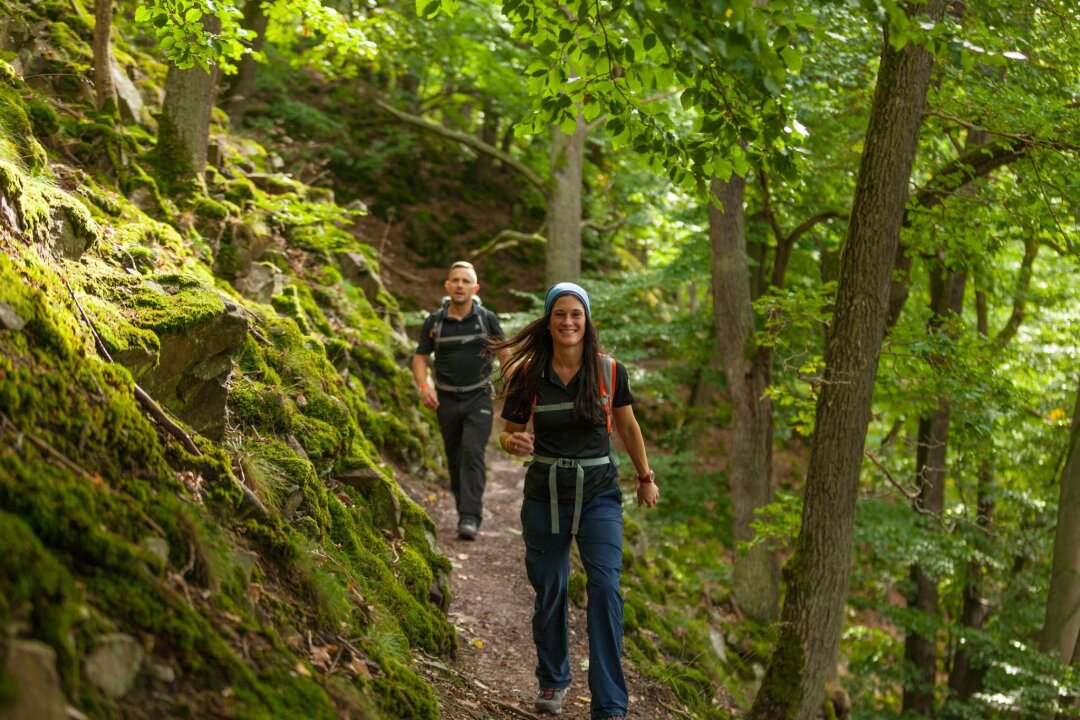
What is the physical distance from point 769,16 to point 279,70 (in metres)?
Result: 17.1

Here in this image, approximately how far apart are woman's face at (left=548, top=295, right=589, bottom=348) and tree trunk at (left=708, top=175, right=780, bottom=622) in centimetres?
604

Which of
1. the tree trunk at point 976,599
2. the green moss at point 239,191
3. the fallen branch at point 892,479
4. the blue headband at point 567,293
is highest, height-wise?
the green moss at point 239,191

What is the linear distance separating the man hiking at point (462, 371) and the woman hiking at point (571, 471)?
2468 mm

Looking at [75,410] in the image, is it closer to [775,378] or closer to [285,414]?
[285,414]

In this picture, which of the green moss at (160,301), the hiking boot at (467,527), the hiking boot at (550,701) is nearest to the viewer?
the green moss at (160,301)

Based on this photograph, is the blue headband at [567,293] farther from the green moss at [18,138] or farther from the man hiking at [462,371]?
the green moss at [18,138]

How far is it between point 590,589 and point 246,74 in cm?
1428

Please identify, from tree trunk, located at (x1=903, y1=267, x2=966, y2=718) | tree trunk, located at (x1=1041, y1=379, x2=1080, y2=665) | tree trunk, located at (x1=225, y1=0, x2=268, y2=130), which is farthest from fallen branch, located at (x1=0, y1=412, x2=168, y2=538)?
tree trunk, located at (x1=225, y1=0, x2=268, y2=130)

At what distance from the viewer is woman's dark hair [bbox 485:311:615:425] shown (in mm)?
4633

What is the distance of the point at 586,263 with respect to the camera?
19562 millimetres

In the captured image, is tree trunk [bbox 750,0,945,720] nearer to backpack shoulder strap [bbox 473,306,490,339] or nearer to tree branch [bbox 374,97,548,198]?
backpack shoulder strap [bbox 473,306,490,339]

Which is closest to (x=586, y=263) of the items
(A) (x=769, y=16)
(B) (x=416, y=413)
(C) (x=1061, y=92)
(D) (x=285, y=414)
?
(B) (x=416, y=413)

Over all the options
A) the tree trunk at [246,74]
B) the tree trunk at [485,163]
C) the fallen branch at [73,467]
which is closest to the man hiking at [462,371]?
the fallen branch at [73,467]

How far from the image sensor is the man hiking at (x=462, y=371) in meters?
7.36
